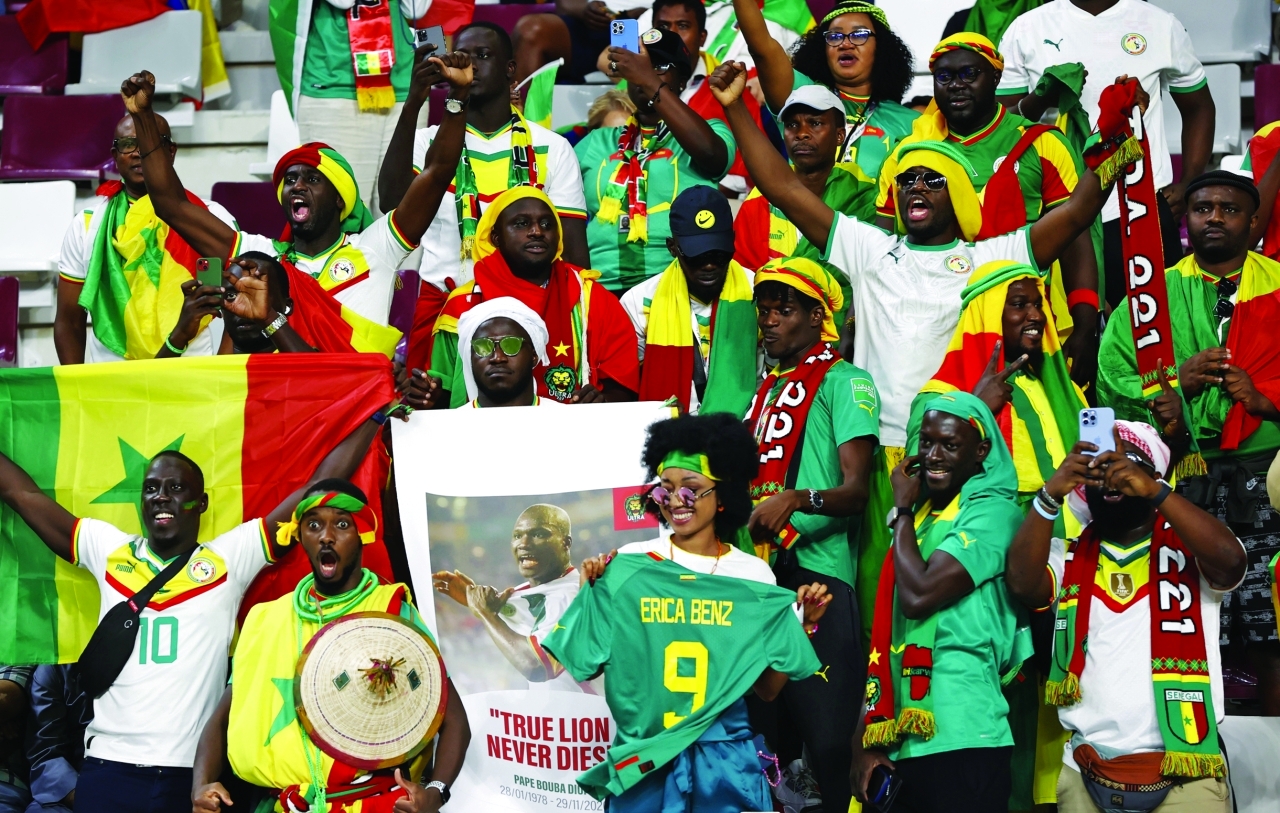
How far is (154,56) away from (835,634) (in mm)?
6541

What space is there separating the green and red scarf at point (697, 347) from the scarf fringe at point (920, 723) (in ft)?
5.51

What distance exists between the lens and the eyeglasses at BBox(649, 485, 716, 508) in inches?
218

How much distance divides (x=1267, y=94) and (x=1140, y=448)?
4492mm

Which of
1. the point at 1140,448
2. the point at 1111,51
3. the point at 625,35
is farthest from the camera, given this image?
the point at 1111,51

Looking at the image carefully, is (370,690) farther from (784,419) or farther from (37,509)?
(784,419)

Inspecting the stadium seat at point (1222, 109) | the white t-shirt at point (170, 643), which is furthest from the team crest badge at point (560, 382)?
the stadium seat at point (1222, 109)

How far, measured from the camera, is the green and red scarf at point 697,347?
22.4 feet

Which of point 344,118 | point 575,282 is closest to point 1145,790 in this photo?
point 575,282

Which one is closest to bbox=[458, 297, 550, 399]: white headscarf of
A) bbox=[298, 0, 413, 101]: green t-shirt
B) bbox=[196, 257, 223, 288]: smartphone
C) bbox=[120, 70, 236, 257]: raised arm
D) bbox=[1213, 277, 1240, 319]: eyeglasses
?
bbox=[196, 257, 223, 288]: smartphone

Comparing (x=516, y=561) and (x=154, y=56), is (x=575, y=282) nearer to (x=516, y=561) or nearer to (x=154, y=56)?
(x=516, y=561)

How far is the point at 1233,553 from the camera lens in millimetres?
5414

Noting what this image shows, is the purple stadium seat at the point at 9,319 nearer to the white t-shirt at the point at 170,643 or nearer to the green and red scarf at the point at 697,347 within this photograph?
the white t-shirt at the point at 170,643

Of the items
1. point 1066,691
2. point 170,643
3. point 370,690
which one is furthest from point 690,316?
point 170,643

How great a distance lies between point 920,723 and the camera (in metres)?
5.41
